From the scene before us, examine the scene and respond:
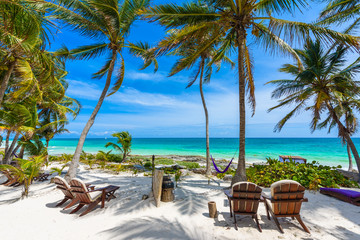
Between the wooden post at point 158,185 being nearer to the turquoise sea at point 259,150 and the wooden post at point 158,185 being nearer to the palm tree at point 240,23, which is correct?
the palm tree at point 240,23

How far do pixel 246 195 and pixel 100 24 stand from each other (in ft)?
23.9

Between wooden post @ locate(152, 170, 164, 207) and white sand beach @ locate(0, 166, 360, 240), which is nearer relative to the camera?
white sand beach @ locate(0, 166, 360, 240)

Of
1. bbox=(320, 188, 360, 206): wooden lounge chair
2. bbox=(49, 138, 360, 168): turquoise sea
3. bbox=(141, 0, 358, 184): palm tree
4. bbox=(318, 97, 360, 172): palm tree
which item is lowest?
bbox=(49, 138, 360, 168): turquoise sea

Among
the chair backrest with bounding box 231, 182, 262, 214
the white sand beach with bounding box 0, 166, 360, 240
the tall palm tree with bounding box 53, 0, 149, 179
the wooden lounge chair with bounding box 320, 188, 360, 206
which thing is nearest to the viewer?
the white sand beach with bounding box 0, 166, 360, 240

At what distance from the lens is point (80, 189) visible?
363cm

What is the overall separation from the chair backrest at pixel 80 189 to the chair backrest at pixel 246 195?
3.25 meters

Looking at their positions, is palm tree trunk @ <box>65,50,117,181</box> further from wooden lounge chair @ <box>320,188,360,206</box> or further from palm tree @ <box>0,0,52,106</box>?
wooden lounge chair @ <box>320,188,360,206</box>

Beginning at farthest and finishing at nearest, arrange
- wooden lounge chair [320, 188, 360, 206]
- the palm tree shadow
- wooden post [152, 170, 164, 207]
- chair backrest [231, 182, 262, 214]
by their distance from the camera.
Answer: wooden lounge chair [320, 188, 360, 206]
wooden post [152, 170, 164, 207]
chair backrest [231, 182, 262, 214]
the palm tree shadow

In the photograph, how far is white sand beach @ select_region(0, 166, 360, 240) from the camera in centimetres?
279

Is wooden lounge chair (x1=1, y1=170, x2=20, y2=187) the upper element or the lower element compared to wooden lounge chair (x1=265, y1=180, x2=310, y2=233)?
lower

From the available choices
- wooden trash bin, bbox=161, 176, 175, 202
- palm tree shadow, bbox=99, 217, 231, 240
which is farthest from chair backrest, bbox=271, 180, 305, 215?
wooden trash bin, bbox=161, 176, 175, 202

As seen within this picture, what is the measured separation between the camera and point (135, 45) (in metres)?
7.02

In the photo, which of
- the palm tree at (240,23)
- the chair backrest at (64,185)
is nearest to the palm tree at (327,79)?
the palm tree at (240,23)

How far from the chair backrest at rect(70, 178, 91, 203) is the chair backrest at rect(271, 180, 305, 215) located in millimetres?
3958
